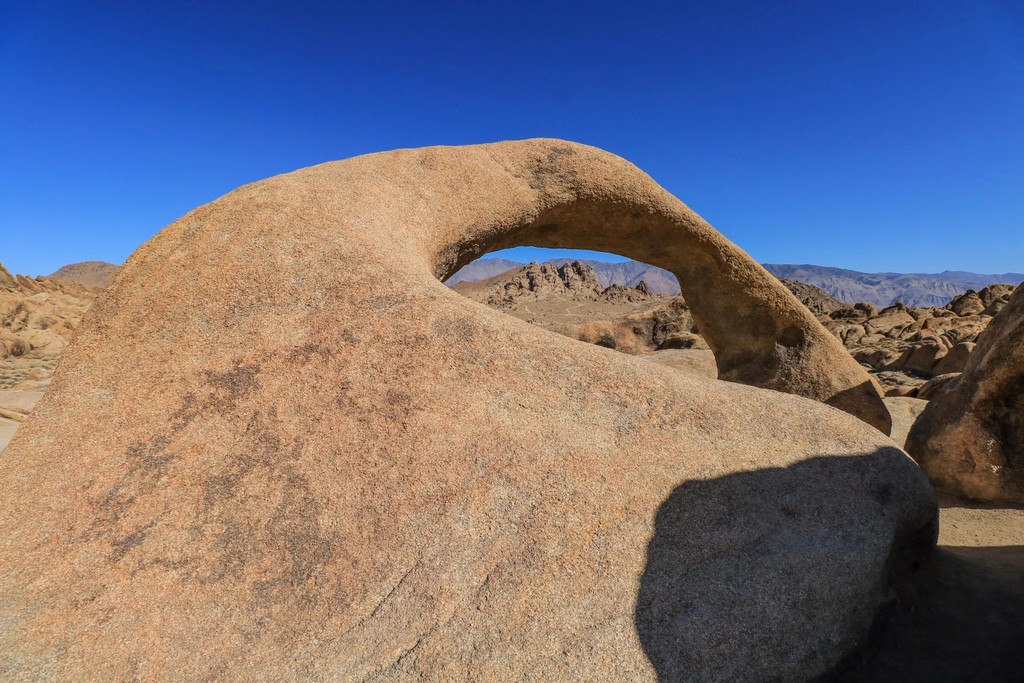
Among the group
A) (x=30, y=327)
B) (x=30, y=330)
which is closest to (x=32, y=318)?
(x=30, y=327)

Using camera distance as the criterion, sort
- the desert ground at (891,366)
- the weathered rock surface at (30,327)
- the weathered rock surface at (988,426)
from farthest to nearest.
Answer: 1. the weathered rock surface at (30,327)
2. the weathered rock surface at (988,426)
3. the desert ground at (891,366)

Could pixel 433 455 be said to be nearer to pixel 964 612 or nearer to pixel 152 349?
pixel 152 349

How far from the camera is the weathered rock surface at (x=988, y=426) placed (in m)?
3.02

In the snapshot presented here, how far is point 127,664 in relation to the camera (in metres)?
1.68

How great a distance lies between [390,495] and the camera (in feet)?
6.42

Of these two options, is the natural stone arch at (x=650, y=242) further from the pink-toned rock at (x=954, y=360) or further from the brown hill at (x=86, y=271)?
the brown hill at (x=86, y=271)

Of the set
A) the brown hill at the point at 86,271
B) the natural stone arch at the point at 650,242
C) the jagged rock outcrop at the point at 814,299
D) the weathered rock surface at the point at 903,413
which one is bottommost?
the weathered rock surface at the point at 903,413

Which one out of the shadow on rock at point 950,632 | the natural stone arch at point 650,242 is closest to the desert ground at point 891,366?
the shadow on rock at point 950,632

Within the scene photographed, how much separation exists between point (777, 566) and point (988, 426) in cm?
235

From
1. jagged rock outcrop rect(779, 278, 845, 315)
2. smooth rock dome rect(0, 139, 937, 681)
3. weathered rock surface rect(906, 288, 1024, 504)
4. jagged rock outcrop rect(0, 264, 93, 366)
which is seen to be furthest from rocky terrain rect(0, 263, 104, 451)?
jagged rock outcrop rect(779, 278, 845, 315)

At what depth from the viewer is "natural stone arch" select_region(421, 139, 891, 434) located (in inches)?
148

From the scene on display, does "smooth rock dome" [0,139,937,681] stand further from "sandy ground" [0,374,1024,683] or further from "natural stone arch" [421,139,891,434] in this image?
"natural stone arch" [421,139,891,434]

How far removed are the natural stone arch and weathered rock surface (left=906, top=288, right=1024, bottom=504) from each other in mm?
1529

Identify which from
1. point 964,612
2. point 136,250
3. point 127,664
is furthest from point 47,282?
point 964,612
